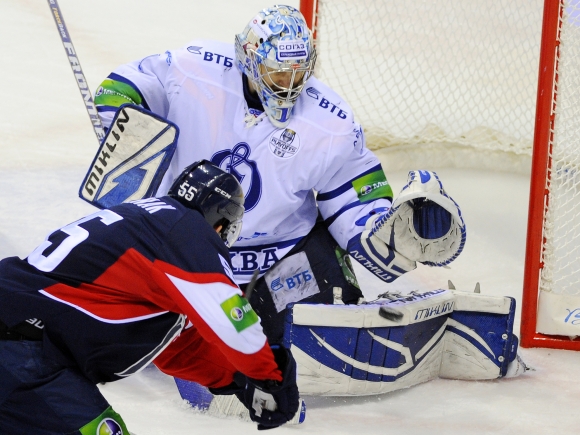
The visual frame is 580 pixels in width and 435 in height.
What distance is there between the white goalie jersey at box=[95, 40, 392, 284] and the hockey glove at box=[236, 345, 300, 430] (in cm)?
105

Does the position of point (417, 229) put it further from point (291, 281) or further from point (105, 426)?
point (105, 426)

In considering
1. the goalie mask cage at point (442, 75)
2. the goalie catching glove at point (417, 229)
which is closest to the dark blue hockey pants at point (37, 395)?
the goalie catching glove at point (417, 229)

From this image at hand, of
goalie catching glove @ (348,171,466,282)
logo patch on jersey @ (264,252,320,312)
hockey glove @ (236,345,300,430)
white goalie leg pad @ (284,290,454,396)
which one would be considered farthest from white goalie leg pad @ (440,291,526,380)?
hockey glove @ (236,345,300,430)

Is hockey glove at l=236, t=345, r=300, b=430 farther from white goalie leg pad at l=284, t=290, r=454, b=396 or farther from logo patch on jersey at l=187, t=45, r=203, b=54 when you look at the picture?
logo patch on jersey at l=187, t=45, r=203, b=54

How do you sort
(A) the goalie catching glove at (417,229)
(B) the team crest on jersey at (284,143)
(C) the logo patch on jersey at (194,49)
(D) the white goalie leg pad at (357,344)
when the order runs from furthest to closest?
1. (C) the logo patch on jersey at (194,49)
2. (B) the team crest on jersey at (284,143)
3. (D) the white goalie leg pad at (357,344)
4. (A) the goalie catching glove at (417,229)

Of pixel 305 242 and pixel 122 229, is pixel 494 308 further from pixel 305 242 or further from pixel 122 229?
pixel 122 229

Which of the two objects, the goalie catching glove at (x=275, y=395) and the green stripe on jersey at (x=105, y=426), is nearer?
the green stripe on jersey at (x=105, y=426)

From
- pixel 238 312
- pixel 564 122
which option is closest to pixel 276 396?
pixel 238 312

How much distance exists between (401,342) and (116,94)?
122 centimetres

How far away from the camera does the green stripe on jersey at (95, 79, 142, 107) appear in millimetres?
3225

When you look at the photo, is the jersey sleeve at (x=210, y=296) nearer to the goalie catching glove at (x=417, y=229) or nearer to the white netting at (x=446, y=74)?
the goalie catching glove at (x=417, y=229)

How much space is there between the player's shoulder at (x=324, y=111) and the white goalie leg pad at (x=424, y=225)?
13.2 inches

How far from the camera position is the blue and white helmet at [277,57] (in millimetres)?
3059

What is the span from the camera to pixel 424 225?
9.85 feet
